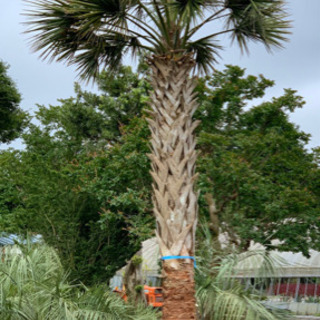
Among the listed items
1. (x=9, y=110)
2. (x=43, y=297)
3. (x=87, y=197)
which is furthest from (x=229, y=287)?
(x=9, y=110)

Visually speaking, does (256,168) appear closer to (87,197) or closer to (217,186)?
(217,186)

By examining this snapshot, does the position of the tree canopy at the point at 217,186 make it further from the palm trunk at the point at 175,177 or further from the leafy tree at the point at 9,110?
the leafy tree at the point at 9,110

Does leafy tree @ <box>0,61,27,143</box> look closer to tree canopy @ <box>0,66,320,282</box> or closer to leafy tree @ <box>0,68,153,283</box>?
leafy tree @ <box>0,68,153,283</box>

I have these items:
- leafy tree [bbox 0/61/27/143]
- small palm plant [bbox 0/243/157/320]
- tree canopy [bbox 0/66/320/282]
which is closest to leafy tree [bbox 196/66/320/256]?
tree canopy [bbox 0/66/320/282]

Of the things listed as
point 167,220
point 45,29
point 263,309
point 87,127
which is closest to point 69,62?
point 45,29

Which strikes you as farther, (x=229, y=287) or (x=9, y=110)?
(x=9, y=110)

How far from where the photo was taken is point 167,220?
291 inches

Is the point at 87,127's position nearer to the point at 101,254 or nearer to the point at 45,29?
the point at 101,254

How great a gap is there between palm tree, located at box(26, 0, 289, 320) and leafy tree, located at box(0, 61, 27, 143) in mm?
13332

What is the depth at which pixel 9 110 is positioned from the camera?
23.4 meters

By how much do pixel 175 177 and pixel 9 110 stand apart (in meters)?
17.3

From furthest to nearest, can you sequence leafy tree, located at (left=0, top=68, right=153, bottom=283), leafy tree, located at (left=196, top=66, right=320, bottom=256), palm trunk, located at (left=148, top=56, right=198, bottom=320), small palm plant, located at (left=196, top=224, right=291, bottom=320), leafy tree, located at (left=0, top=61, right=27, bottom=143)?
leafy tree, located at (left=0, top=61, right=27, bottom=143) → leafy tree, located at (left=0, top=68, right=153, bottom=283) → leafy tree, located at (left=196, top=66, right=320, bottom=256) → small palm plant, located at (left=196, top=224, right=291, bottom=320) → palm trunk, located at (left=148, top=56, right=198, bottom=320)

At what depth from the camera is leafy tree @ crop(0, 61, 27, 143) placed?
74.7 feet

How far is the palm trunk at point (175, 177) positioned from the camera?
7242 millimetres
